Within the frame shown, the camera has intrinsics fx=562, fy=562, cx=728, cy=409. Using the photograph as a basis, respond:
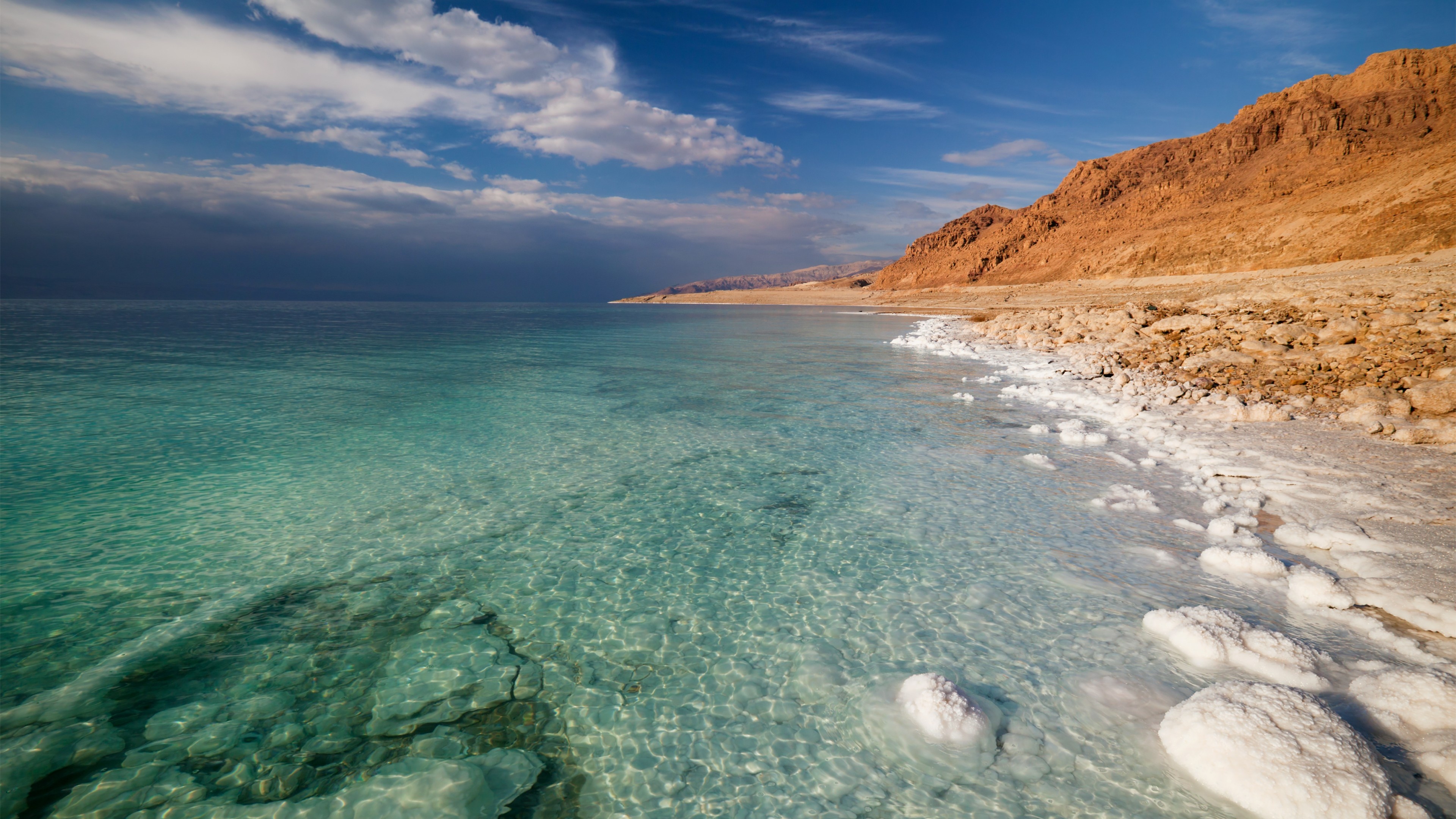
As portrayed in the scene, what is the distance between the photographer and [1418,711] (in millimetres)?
3953

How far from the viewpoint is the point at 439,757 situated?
4.04m

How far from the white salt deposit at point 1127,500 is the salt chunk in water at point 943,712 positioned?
5282 mm

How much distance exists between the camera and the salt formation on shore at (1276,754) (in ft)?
10.9

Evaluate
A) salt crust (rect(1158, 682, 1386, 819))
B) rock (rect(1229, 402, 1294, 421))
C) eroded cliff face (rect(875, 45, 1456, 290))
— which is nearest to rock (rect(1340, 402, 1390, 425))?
rock (rect(1229, 402, 1294, 421))

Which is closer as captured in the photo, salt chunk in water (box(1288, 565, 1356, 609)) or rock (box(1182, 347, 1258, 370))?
salt chunk in water (box(1288, 565, 1356, 609))

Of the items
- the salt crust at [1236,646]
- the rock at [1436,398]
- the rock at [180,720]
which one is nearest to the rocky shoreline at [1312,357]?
the rock at [1436,398]

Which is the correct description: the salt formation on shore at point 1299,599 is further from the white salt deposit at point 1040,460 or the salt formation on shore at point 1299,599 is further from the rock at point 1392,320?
the rock at point 1392,320

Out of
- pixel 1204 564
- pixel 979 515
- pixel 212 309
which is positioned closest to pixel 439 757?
pixel 979 515

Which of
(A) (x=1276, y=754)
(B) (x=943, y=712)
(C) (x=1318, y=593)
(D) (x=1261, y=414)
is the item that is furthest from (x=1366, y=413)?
(B) (x=943, y=712)

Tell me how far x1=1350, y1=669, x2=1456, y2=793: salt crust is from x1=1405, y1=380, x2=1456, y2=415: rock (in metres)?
9.47

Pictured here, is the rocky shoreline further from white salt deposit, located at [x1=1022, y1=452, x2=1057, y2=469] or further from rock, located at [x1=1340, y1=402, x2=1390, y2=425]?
white salt deposit, located at [x1=1022, y1=452, x2=1057, y2=469]

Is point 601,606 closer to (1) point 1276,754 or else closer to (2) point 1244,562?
(1) point 1276,754

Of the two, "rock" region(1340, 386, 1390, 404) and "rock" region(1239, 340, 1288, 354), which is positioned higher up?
"rock" region(1239, 340, 1288, 354)

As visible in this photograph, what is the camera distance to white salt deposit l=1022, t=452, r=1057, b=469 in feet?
32.7
